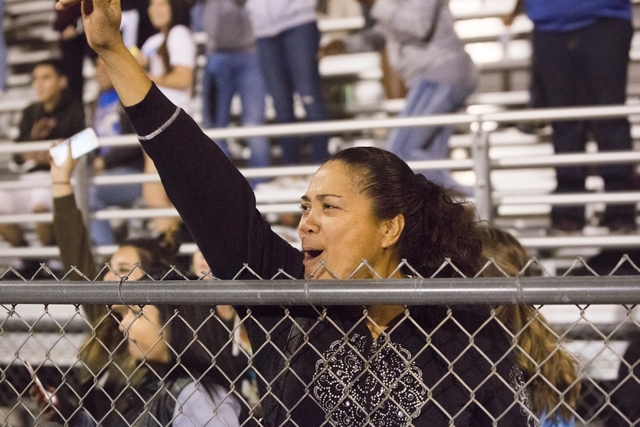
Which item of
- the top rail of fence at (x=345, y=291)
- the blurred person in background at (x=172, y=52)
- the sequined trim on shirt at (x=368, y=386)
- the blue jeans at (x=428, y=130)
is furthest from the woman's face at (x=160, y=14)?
the sequined trim on shirt at (x=368, y=386)

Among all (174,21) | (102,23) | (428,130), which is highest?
(102,23)

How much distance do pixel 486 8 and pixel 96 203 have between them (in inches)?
131

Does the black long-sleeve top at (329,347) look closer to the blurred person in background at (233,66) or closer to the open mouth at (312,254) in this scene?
the open mouth at (312,254)

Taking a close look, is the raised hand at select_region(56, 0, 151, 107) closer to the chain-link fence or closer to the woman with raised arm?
the woman with raised arm

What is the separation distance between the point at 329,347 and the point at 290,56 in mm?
3017

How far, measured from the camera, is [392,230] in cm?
190

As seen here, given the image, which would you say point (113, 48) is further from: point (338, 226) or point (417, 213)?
point (417, 213)

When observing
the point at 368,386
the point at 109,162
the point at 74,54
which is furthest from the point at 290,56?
the point at 368,386

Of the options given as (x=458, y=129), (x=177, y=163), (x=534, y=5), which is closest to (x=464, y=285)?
(x=177, y=163)

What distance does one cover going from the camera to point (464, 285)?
51.8 inches

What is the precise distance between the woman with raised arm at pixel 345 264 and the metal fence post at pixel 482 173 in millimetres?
1759

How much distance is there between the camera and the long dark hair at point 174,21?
14.8ft

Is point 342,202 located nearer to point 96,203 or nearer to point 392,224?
point 392,224

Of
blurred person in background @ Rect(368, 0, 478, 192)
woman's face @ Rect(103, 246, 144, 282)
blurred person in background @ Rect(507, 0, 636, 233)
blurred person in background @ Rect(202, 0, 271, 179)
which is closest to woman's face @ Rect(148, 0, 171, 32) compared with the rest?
blurred person in background @ Rect(202, 0, 271, 179)
